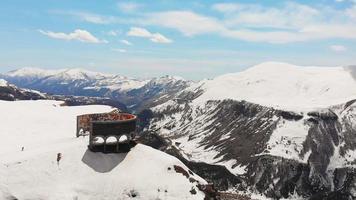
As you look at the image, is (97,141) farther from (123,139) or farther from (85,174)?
(85,174)

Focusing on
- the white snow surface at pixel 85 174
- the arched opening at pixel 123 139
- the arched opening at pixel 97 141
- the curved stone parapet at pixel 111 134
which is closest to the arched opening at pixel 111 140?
the curved stone parapet at pixel 111 134

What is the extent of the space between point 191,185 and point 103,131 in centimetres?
1935

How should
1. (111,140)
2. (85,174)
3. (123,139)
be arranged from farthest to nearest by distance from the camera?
(123,139) → (111,140) → (85,174)

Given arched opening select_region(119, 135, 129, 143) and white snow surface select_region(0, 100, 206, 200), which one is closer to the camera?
white snow surface select_region(0, 100, 206, 200)

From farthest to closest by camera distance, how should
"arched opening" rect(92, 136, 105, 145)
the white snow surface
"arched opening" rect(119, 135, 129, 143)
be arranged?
"arched opening" rect(119, 135, 129, 143) → "arched opening" rect(92, 136, 105, 145) → the white snow surface

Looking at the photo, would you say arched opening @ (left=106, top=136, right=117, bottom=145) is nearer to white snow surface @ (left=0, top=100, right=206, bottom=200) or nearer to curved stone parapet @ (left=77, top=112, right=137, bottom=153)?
curved stone parapet @ (left=77, top=112, right=137, bottom=153)

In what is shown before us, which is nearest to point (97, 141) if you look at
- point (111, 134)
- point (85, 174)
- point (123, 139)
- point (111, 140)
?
point (111, 140)

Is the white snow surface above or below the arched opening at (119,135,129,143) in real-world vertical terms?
below

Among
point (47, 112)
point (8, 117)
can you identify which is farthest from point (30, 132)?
point (47, 112)

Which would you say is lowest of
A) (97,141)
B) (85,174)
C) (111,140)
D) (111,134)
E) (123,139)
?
(85,174)

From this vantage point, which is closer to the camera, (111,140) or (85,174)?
(85,174)

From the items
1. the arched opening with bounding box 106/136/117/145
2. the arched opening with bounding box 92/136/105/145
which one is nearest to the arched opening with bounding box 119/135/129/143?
the arched opening with bounding box 106/136/117/145

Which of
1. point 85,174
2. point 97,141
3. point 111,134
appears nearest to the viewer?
point 85,174

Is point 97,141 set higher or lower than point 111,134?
lower
